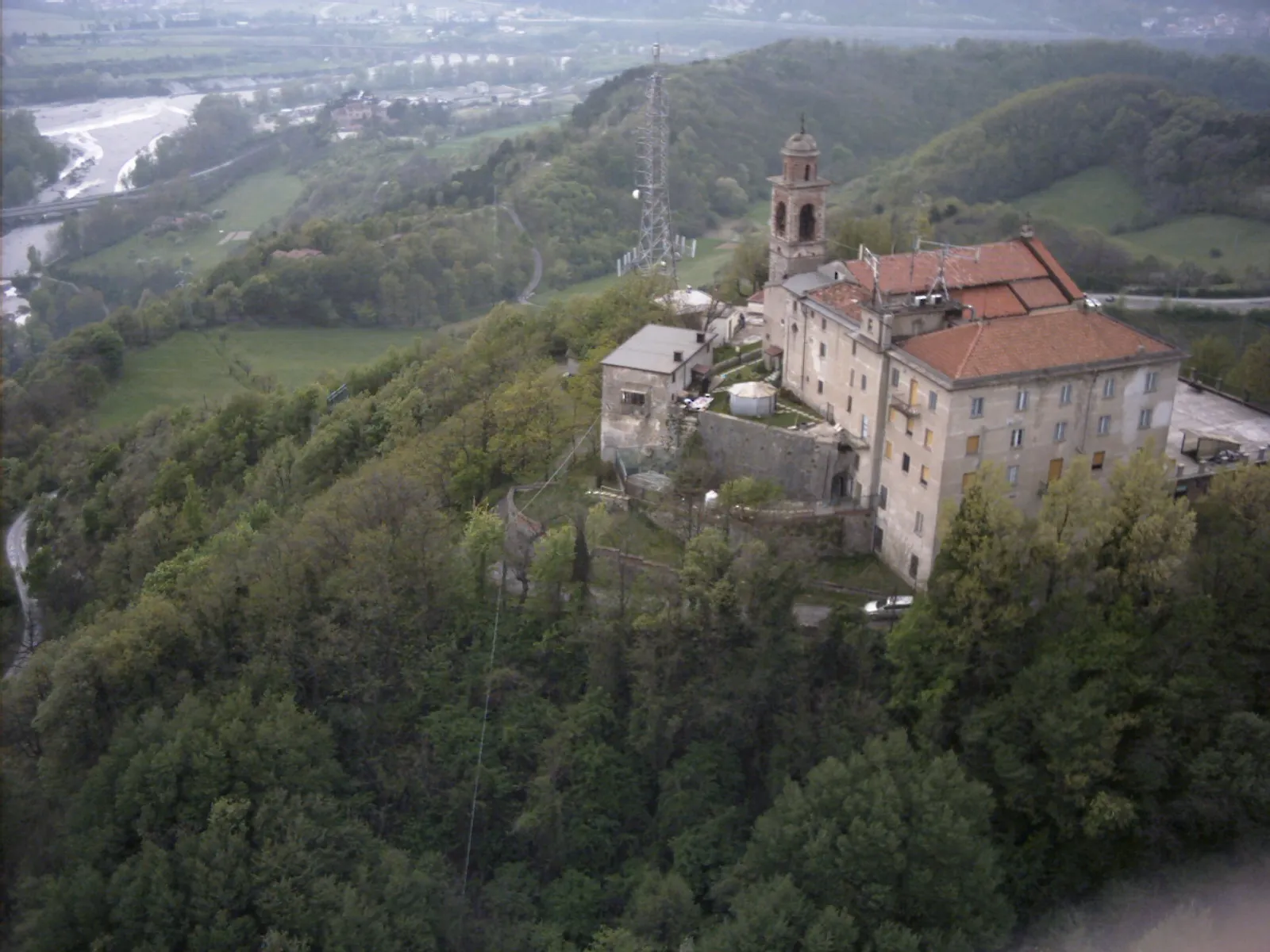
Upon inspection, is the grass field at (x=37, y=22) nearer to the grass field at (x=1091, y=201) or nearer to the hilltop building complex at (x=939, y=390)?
the hilltop building complex at (x=939, y=390)

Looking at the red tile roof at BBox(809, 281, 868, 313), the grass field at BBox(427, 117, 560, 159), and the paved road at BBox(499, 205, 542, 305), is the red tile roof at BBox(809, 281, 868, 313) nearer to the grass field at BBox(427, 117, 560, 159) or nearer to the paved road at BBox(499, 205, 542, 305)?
the paved road at BBox(499, 205, 542, 305)

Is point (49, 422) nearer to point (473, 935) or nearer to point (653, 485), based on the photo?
point (653, 485)

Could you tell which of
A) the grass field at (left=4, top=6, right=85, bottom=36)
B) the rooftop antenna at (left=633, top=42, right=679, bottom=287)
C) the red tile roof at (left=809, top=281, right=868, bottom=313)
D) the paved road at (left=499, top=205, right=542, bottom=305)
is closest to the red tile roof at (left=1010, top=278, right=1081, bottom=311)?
the red tile roof at (left=809, top=281, right=868, bottom=313)

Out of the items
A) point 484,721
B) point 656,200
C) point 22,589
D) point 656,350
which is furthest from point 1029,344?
point 22,589

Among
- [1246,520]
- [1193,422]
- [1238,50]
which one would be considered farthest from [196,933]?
[1238,50]

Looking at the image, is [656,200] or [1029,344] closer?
[1029,344]

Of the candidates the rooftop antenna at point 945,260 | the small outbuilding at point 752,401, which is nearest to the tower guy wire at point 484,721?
the small outbuilding at point 752,401

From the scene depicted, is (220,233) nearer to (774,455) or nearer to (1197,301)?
(1197,301)
